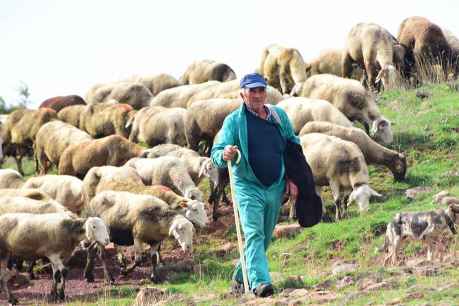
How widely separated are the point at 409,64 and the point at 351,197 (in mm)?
11722

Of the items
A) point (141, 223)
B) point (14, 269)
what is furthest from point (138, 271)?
point (14, 269)

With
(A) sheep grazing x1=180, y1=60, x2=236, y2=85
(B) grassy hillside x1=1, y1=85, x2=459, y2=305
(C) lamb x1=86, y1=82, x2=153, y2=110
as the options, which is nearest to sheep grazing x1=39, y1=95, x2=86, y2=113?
(C) lamb x1=86, y1=82, x2=153, y2=110

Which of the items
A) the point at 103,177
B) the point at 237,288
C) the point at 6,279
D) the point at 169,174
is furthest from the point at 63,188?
the point at 237,288

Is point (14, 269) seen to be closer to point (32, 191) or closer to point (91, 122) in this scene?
point (32, 191)

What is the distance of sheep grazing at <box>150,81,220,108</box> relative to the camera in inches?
1049

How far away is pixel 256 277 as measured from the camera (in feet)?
30.4

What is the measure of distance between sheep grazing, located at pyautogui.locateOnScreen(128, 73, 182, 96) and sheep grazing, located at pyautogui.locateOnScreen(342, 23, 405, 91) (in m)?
7.04

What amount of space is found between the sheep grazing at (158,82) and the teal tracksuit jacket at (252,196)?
22.6 meters

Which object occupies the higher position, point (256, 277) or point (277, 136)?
point (277, 136)

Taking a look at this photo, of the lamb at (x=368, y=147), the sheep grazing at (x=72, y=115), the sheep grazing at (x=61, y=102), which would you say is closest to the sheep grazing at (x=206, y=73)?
the sheep grazing at (x=61, y=102)

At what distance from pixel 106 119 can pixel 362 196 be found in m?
11.9

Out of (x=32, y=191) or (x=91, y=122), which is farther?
(x=91, y=122)

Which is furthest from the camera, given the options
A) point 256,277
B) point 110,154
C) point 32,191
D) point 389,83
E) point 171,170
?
point 389,83

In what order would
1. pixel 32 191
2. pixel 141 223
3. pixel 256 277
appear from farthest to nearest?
pixel 32 191
pixel 141 223
pixel 256 277
